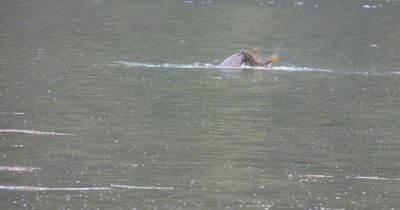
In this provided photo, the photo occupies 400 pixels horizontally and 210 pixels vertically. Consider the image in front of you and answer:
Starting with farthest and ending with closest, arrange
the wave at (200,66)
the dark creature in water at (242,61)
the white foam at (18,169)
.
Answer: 1. the dark creature in water at (242,61)
2. the wave at (200,66)
3. the white foam at (18,169)

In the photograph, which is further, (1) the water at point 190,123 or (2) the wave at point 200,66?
(2) the wave at point 200,66

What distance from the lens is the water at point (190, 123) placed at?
1834 centimetres

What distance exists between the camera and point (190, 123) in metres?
25.4

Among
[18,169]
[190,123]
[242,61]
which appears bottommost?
[242,61]

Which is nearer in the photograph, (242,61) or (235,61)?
(235,61)

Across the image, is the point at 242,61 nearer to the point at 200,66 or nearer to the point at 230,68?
the point at 230,68

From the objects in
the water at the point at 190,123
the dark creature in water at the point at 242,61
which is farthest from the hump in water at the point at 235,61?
the water at the point at 190,123

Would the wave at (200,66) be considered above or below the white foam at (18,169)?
below

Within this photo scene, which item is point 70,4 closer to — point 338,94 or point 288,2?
point 288,2

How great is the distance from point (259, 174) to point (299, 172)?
65 cm

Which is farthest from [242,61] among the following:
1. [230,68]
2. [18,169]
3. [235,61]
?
[18,169]

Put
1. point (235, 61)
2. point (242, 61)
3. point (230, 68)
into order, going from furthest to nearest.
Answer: point (242, 61) → point (235, 61) → point (230, 68)

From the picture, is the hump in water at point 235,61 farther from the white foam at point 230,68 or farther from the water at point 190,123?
the water at point 190,123

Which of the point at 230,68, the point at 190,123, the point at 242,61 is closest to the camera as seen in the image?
the point at 190,123
